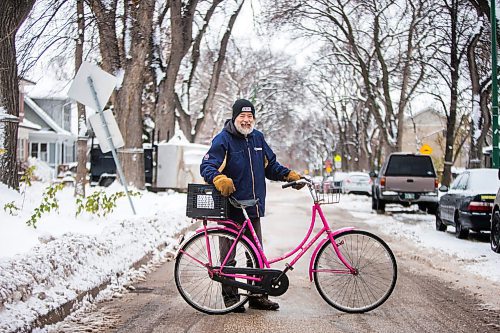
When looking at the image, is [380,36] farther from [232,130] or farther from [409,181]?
[232,130]

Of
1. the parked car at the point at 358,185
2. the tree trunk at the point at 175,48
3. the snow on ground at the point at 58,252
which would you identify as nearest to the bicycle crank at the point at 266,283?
the snow on ground at the point at 58,252

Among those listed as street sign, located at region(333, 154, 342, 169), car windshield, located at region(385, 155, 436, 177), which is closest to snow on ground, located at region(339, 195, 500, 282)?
car windshield, located at region(385, 155, 436, 177)

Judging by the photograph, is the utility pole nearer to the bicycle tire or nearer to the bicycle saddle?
the bicycle saddle

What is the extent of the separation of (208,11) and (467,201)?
15933 millimetres

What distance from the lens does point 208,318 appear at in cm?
661

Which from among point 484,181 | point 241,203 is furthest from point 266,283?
point 484,181

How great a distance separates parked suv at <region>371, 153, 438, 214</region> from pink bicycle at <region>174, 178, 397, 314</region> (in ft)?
55.5

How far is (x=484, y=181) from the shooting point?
48.9 feet

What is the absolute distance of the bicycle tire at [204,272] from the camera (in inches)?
265

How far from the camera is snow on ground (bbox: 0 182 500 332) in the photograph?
5.98m

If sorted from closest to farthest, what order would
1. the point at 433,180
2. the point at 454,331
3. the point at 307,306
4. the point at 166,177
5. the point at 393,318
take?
1. the point at 454,331
2. the point at 393,318
3. the point at 307,306
4. the point at 433,180
5. the point at 166,177

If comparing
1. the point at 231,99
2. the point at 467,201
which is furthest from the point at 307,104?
the point at 467,201

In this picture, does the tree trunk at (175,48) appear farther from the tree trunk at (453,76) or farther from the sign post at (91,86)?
the tree trunk at (453,76)

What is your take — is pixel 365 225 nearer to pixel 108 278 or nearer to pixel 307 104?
pixel 108 278
